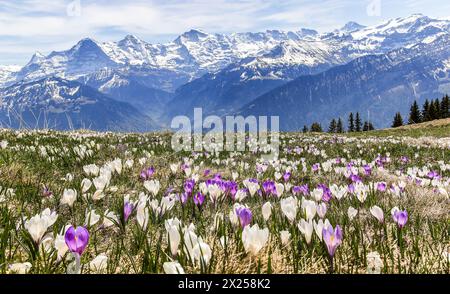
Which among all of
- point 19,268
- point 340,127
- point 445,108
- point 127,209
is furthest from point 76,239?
point 340,127

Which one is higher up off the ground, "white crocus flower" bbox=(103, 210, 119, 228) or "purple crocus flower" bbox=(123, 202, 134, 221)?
"purple crocus flower" bbox=(123, 202, 134, 221)

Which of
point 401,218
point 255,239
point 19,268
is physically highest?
point 401,218

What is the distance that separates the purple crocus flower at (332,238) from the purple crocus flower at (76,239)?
141 centimetres

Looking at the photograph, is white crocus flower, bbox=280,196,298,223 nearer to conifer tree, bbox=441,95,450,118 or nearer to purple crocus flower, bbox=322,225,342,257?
purple crocus flower, bbox=322,225,342,257

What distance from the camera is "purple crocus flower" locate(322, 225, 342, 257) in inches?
97.0

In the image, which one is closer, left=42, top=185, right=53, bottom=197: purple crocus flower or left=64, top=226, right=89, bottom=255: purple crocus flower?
left=64, top=226, right=89, bottom=255: purple crocus flower

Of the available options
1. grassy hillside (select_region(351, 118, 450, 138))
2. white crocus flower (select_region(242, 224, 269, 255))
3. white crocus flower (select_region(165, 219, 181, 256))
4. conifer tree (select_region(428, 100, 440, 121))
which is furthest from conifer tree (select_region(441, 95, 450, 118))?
white crocus flower (select_region(165, 219, 181, 256))

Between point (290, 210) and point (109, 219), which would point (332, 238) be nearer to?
Answer: point (290, 210)

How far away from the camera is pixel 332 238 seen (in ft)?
→ 8.18

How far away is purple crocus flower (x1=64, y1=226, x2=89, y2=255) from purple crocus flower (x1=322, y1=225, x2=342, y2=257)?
4.61 feet

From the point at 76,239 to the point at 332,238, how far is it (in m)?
1.50

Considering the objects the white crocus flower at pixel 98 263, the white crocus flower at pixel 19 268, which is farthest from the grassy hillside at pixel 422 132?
the white crocus flower at pixel 19 268

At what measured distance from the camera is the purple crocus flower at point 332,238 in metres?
2.46
